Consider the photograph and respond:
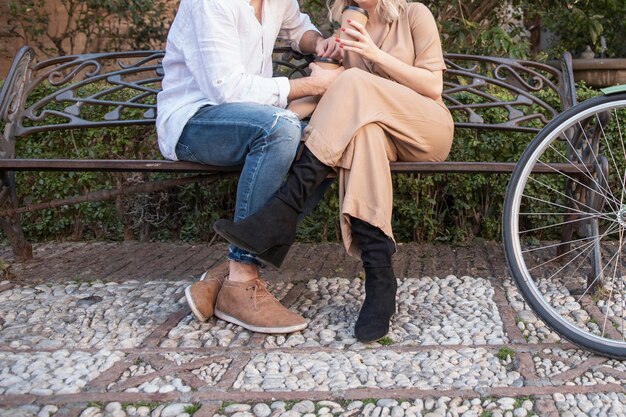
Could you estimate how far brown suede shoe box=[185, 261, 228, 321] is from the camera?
2.81 m

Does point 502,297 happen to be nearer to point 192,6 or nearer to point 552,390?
point 552,390

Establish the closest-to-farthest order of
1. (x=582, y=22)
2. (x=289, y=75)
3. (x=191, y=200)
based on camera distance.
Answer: (x=289, y=75), (x=191, y=200), (x=582, y=22)

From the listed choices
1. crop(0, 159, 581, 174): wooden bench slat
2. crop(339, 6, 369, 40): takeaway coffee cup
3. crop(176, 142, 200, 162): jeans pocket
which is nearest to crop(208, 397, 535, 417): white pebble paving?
crop(0, 159, 581, 174): wooden bench slat

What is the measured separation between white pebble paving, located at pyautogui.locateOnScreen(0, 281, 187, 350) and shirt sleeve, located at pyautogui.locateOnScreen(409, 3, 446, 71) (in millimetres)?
1421

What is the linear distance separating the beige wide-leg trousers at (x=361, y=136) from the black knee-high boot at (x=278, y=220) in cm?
7

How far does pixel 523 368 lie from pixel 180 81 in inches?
66.0

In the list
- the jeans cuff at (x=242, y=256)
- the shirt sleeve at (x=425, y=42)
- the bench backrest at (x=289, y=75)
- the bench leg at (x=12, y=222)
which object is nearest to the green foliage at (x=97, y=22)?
the bench backrest at (x=289, y=75)

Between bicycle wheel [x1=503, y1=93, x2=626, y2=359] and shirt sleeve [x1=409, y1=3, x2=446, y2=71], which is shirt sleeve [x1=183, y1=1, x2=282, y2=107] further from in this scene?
bicycle wheel [x1=503, y1=93, x2=626, y2=359]

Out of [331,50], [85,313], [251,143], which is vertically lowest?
[85,313]

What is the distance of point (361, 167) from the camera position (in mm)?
2617

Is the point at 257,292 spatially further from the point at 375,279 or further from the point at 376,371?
the point at 376,371

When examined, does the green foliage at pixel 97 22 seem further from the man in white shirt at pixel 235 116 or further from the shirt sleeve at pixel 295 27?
the man in white shirt at pixel 235 116

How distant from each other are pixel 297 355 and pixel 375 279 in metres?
0.40

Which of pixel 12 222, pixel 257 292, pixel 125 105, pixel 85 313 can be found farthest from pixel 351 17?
pixel 12 222
